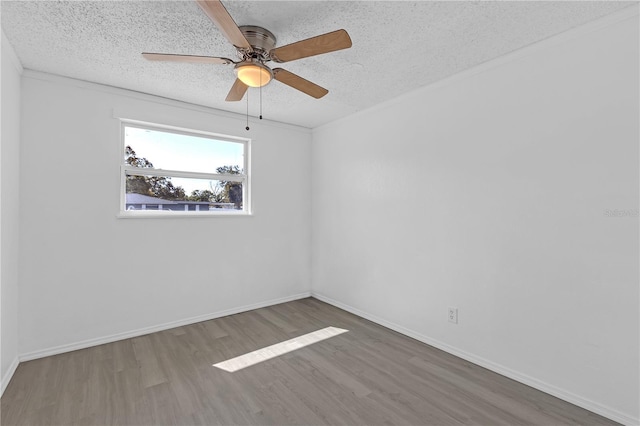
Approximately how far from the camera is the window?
310 centimetres

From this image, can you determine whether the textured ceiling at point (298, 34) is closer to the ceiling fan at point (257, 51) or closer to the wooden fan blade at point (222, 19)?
the ceiling fan at point (257, 51)

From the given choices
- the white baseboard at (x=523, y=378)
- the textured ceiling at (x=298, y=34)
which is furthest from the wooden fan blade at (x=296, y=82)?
the white baseboard at (x=523, y=378)

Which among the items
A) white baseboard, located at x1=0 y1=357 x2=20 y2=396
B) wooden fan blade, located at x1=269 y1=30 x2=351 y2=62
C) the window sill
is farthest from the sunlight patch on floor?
wooden fan blade, located at x1=269 y1=30 x2=351 y2=62

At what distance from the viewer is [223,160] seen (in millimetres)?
3707

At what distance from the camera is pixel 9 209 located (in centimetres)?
222

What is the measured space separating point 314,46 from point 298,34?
0.45m

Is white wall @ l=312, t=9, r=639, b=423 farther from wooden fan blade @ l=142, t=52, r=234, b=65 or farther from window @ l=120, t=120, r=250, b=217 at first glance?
wooden fan blade @ l=142, t=52, r=234, b=65

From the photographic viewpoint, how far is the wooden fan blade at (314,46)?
5.11ft

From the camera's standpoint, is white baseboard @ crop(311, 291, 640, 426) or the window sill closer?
white baseboard @ crop(311, 291, 640, 426)

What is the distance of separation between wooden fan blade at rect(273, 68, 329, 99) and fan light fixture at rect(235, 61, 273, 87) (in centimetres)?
6

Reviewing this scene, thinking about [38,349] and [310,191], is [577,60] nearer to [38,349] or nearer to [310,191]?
[310,191]

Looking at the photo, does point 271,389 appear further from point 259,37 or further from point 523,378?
point 259,37

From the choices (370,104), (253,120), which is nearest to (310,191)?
(253,120)

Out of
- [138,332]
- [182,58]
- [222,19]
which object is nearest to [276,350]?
[138,332]
